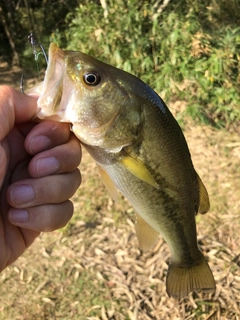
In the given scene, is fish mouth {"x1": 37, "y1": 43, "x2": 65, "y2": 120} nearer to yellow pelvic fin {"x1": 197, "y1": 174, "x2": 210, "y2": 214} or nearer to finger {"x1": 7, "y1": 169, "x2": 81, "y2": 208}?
finger {"x1": 7, "y1": 169, "x2": 81, "y2": 208}

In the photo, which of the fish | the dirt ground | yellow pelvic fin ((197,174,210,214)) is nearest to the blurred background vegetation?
the dirt ground

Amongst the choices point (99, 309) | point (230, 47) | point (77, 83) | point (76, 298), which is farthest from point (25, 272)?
point (230, 47)

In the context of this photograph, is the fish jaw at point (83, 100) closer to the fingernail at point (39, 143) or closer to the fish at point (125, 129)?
the fish at point (125, 129)

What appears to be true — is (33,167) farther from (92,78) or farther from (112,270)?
(112,270)

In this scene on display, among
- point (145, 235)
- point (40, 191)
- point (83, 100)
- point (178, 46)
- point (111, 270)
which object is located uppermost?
point (83, 100)

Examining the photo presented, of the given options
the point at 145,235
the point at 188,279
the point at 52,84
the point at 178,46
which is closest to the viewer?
the point at 52,84

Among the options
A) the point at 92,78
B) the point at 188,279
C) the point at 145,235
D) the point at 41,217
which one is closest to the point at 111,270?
the point at 188,279

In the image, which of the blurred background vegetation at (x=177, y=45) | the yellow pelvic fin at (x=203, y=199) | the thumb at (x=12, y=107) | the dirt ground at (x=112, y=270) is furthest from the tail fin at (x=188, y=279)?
the blurred background vegetation at (x=177, y=45)
